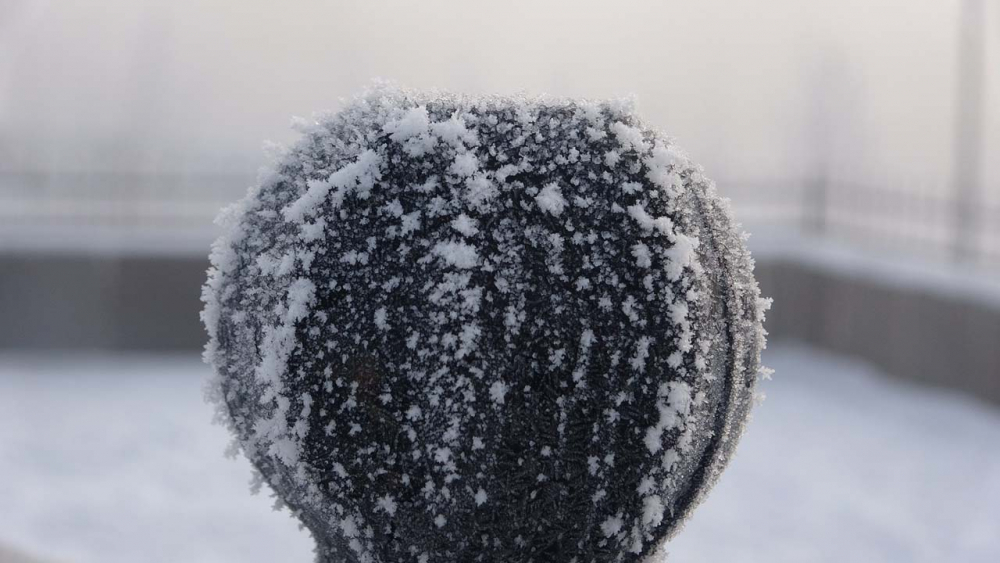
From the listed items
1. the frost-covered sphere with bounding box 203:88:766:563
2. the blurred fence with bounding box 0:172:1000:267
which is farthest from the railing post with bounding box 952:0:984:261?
the frost-covered sphere with bounding box 203:88:766:563

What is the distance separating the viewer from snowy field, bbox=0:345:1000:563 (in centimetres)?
501

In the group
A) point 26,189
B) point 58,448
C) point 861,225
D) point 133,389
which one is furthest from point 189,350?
point 861,225

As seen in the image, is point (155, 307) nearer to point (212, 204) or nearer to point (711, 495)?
point (212, 204)

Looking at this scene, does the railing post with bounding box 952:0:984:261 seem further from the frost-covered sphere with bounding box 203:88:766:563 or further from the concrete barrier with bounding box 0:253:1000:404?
the frost-covered sphere with bounding box 203:88:766:563

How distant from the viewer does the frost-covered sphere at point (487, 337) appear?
7.18ft

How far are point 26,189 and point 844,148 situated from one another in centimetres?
870

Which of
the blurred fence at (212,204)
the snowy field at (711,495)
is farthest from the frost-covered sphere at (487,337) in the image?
the blurred fence at (212,204)

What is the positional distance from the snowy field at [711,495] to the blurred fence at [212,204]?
1.62 m

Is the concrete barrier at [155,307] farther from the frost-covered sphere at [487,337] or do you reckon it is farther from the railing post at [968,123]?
the frost-covered sphere at [487,337]

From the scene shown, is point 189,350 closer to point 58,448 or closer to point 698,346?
point 58,448

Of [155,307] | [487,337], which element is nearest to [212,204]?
[155,307]

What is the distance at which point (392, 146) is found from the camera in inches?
93.9

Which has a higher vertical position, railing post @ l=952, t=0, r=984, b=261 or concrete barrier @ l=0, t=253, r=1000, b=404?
railing post @ l=952, t=0, r=984, b=261

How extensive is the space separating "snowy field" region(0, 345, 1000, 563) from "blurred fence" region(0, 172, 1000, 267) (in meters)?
1.62
